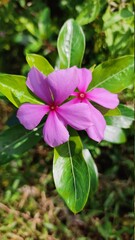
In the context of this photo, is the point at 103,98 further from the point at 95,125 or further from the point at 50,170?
the point at 50,170

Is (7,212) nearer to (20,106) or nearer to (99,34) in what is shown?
(20,106)

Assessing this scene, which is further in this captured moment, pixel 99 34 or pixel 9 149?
pixel 99 34

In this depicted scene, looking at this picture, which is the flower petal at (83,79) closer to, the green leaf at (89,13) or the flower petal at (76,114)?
Answer: the flower petal at (76,114)

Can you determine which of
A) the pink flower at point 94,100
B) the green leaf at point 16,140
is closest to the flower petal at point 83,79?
the pink flower at point 94,100

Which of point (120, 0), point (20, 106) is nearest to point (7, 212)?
point (20, 106)

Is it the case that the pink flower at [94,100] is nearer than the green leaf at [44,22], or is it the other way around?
the pink flower at [94,100]

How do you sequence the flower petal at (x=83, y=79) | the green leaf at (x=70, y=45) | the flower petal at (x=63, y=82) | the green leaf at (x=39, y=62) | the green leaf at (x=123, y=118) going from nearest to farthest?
the flower petal at (x=63, y=82) < the flower petal at (x=83, y=79) < the green leaf at (x=39, y=62) < the green leaf at (x=70, y=45) < the green leaf at (x=123, y=118)

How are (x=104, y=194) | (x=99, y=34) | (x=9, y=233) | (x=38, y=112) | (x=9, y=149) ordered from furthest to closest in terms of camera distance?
(x=104, y=194) < (x=99, y=34) < (x=9, y=233) < (x=9, y=149) < (x=38, y=112)

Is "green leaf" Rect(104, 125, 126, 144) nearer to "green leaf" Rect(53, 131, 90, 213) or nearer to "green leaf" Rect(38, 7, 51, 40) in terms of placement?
"green leaf" Rect(53, 131, 90, 213)
